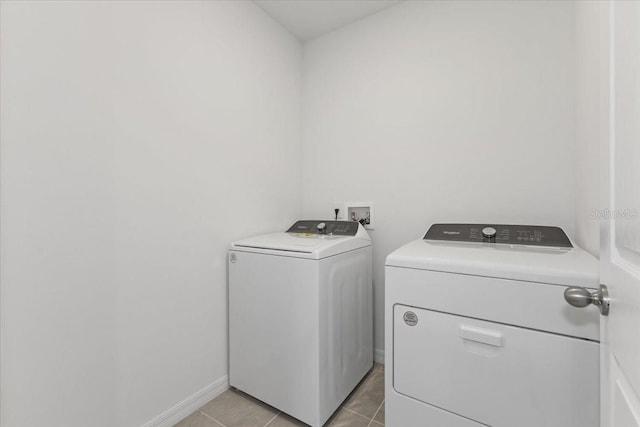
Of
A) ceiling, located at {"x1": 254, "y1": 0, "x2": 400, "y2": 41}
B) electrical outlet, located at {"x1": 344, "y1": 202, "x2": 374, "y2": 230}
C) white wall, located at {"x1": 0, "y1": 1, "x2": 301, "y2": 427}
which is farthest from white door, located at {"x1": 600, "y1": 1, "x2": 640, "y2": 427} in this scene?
ceiling, located at {"x1": 254, "y1": 0, "x2": 400, "y2": 41}

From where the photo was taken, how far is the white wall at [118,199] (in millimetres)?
913

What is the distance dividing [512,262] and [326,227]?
1066 millimetres

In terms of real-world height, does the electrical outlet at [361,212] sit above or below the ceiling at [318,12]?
below

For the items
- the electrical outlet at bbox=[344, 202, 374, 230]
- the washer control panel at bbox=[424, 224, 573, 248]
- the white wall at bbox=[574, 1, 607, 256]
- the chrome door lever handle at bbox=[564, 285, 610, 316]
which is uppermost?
the white wall at bbox=[574, 1, 607, 256]

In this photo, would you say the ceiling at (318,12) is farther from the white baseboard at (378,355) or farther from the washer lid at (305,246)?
the white baseboard at (378,355)

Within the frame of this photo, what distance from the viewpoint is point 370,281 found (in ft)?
5.68

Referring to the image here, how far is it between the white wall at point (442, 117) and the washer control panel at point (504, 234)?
0.17 meters

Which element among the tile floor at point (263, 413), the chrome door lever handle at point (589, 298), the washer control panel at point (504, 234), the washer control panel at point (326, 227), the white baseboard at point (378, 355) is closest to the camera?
the chrome door lever handle at point (589, 298)

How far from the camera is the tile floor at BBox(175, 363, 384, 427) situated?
133cm

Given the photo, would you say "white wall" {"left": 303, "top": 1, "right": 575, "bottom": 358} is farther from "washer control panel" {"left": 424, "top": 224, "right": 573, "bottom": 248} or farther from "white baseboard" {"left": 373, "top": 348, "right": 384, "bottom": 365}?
"washer control panel" {"left": 424, "top": 224, "right": 573, "bottom": 248}

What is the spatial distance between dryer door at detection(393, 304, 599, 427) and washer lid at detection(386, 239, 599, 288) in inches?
6.2

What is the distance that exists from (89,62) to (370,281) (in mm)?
1711

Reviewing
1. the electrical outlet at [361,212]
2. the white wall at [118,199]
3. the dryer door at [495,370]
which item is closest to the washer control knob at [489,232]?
the dryer door at [495,370]

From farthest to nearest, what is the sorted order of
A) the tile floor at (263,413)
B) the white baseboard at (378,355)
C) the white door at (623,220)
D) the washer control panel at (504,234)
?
the white baseboard at (378,355) < the tile floor at (263,413) < the washer control panel at (504,234) < the white door at (623,220)
